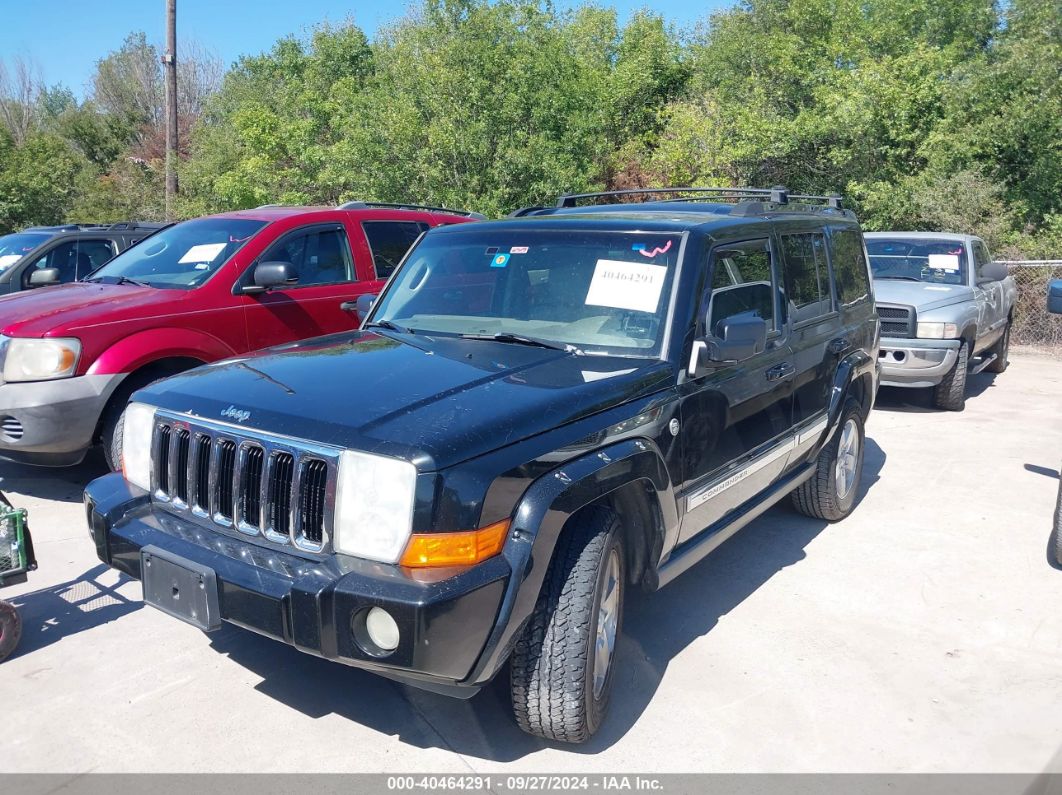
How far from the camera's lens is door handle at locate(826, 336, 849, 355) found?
17.4 feet

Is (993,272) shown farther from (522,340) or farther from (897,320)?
(522,340)

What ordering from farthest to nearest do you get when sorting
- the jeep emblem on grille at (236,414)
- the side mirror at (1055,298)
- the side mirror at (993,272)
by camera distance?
1. the side mirror at (993,272)
2. the side mirror at (1055,298)
3. the jeep emblem on grille at (236,414)

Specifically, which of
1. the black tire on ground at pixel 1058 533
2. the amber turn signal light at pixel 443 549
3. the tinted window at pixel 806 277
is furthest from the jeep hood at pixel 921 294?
the amber turn signal light at pixel 443 549

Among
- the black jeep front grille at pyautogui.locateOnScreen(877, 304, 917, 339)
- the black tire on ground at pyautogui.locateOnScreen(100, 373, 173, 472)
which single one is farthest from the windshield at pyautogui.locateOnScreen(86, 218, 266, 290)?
the black jeep front grille at pyautogui.locateOnScreen(877, 304, 917, 339)

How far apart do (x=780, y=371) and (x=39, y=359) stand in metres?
4.42

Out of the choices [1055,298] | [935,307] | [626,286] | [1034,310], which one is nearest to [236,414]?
[626,286]

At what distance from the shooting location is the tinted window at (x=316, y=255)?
22.6ft

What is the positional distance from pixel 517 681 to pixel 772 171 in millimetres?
16775

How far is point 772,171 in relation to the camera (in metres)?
Result: 18.2

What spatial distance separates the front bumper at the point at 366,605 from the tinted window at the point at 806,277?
9.22 feet

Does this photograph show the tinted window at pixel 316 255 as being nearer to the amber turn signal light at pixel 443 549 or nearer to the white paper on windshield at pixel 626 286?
the white paper on windshield at pixel 626 286

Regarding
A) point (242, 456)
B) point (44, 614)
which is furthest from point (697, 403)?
point (44, 614)

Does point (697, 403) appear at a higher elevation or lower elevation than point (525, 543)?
higher

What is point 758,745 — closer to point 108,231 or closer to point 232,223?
point 232,223
